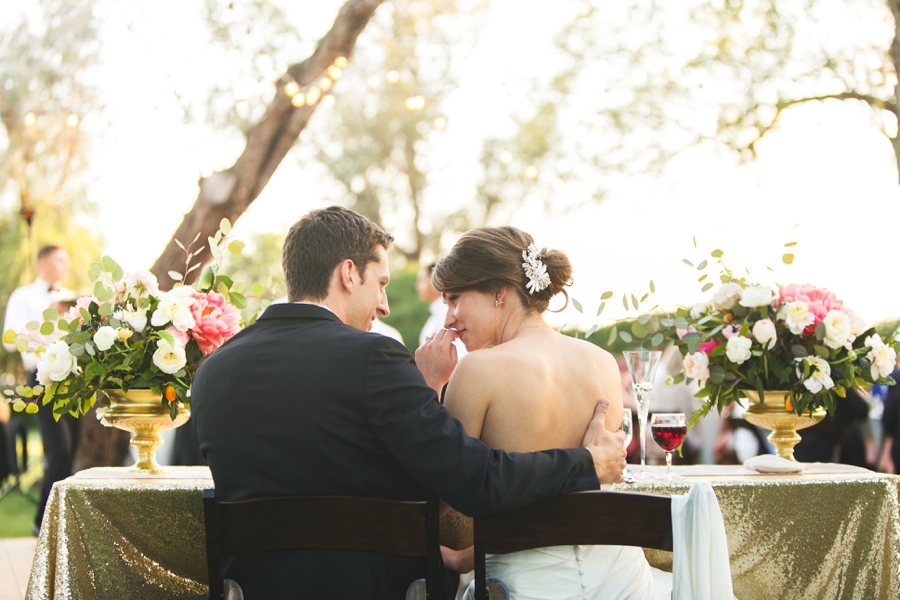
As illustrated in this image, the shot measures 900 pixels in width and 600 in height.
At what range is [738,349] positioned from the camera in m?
2.70

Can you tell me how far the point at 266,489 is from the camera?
1.85 metres

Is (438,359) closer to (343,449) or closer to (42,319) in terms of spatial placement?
(343,449)

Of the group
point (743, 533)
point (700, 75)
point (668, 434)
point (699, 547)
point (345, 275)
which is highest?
point (700, 75)

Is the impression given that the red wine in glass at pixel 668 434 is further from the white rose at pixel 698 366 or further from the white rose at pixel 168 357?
the white rose at pixel 168 357

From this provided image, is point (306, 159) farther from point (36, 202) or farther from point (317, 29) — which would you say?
point (317, 29)

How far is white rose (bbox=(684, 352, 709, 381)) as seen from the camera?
9.09 ft

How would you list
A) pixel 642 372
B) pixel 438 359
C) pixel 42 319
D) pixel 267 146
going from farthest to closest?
pixel 267 146 < pixel 42 319 < pixel 642 372 < pixel 438 359

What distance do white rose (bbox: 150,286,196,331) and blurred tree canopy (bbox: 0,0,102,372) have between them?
429 centimetres

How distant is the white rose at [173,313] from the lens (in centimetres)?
258

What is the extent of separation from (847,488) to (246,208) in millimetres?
4465

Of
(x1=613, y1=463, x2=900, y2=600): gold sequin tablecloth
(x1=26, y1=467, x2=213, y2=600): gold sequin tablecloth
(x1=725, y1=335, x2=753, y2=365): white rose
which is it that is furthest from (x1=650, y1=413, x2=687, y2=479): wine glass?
(x1=26, y1=467, x2=213, y2=600): gold sequin tablecloth

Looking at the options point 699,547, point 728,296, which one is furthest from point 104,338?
point 728,296

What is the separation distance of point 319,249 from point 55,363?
102 centimetres

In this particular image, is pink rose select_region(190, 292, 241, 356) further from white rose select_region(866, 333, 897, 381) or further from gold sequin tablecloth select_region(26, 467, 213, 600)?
white rose select_region(866, 333, 897, 381)
